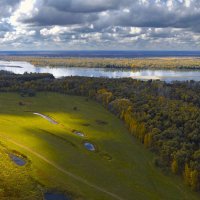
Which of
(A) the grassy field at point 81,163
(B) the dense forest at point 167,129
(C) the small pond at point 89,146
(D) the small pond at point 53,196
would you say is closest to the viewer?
(D) the small pond at point 53,196

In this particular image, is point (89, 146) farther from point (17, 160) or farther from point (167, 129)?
point (17, 160)

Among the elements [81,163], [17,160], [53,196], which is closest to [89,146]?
[81,163]

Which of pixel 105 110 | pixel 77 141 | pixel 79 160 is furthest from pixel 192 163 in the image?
pixel 105 110

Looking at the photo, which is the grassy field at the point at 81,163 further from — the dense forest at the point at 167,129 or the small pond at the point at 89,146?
the dense forest at the point at 167,129

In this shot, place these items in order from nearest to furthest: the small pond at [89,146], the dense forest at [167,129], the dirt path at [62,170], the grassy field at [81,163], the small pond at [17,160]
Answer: the dirt path at [62,170] → the grassy field at [81,163] → the small pond at [17,160] → the dense forest at [167,129] → the small pond at [89,146]

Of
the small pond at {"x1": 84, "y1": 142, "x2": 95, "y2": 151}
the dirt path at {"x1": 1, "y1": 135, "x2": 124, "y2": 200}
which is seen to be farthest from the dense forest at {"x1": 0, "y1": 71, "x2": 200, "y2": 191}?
the dirt path at {"x1": 1, "y1": 135, "x2": 124, "y2": 200}

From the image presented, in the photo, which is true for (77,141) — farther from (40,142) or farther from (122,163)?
(122,163)

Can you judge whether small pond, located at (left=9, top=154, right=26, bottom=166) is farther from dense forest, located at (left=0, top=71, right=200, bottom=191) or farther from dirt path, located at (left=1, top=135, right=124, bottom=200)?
dense forest, located at (left=0, top=71, right=200, bottom=191)

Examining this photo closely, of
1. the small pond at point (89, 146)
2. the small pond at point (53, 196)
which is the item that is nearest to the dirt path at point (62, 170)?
the small pond at point (53, 196)
